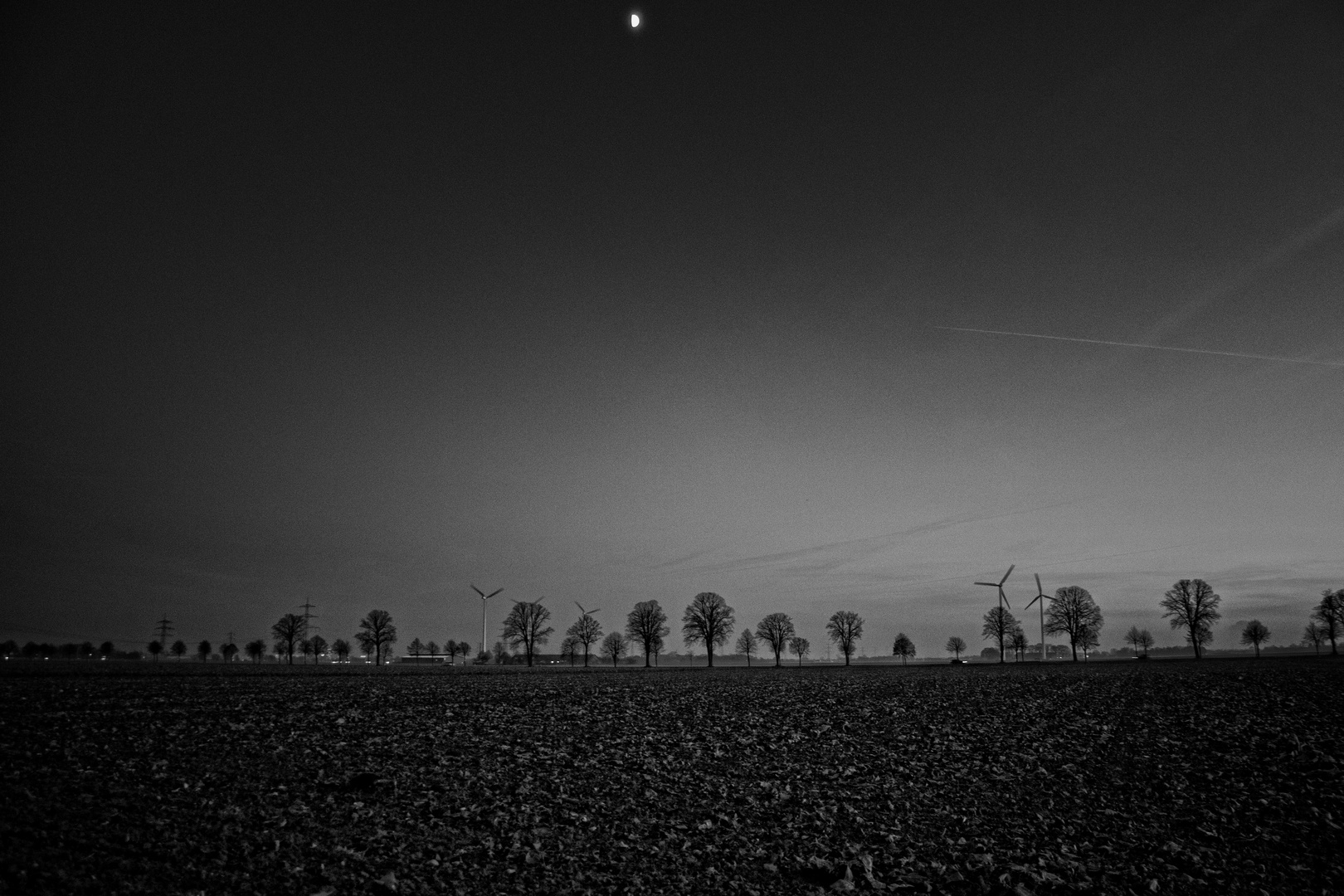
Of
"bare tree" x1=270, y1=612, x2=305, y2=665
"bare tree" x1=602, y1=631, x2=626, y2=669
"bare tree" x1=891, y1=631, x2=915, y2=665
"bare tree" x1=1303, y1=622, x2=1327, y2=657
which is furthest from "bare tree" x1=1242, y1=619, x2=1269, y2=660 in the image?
"bare tree" x1=270, y1=612, x2=305, y2=665

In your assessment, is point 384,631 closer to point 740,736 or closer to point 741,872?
point 740,736

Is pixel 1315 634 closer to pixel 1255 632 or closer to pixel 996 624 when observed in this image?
pixel 1255 632

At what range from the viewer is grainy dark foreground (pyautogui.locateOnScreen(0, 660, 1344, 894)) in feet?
44.9

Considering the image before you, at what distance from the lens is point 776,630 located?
515 ft

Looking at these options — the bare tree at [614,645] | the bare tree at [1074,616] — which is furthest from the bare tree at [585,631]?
the bare tree at [1074,616]

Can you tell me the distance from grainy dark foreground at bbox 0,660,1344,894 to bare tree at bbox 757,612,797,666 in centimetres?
12971

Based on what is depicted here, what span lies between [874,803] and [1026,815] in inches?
151

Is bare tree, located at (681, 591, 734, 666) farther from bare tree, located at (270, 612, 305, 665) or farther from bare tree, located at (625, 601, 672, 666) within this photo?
bare tree, located at (270, 612, 305, 665)

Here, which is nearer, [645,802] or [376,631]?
[645,802]

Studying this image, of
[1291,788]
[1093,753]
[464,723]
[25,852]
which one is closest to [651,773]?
[464,723]

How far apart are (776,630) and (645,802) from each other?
474 ft

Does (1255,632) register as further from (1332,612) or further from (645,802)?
(645,802)

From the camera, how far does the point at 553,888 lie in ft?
44.6

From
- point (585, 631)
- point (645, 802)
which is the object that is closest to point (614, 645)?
point (585, 631)
